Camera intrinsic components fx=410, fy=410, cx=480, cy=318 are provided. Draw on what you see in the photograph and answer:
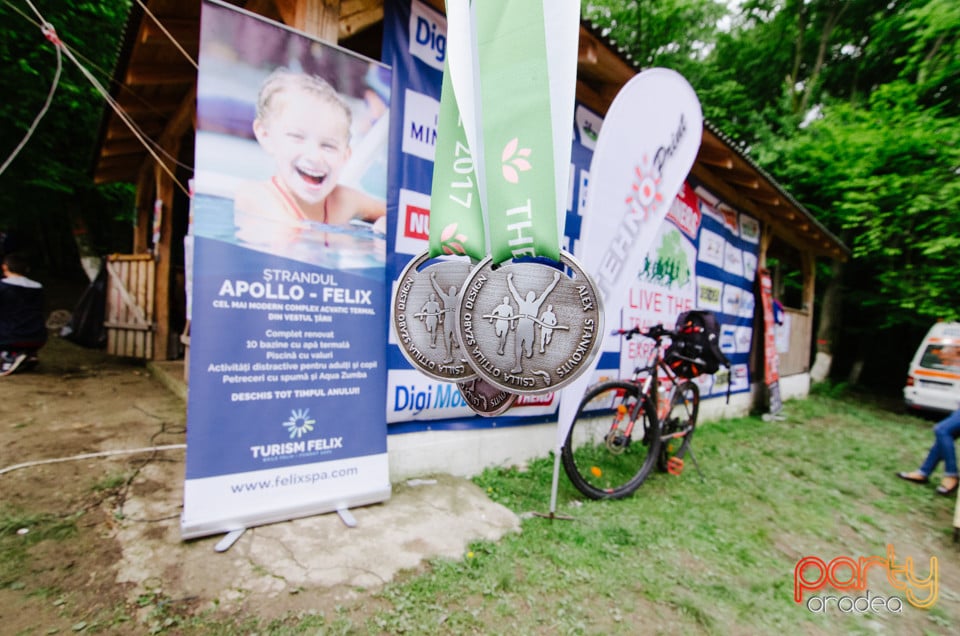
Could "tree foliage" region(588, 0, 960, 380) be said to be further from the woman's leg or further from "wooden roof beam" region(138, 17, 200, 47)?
"wooden roof beam" region(138, 17, 200, 47)

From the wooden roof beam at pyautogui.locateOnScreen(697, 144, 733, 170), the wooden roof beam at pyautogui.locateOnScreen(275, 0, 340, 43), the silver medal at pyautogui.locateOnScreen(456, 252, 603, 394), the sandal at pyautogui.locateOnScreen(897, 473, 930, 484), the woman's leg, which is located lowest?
the sandal at pyautogui.locateOnScreen(897, 473, 930, 484)

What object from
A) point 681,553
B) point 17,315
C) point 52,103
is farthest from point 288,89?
point 52,103

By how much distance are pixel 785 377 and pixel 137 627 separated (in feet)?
36.0

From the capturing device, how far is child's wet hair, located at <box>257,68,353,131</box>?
8.21 feet

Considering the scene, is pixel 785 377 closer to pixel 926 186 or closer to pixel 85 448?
pixel 926 186

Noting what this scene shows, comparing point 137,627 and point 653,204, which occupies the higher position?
point 653,204

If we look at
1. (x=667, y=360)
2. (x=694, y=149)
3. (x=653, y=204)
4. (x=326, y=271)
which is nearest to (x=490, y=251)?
(x=326, y=271)

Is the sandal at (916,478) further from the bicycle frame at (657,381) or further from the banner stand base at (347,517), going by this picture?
the banner stand base at (347,517)

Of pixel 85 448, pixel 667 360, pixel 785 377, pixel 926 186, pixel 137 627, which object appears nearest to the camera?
pixel 137 627

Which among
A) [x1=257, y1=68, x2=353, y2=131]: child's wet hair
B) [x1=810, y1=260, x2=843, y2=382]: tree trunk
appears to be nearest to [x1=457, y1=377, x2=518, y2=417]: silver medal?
[x1=257, y1=68, x2=353, y2=131]: child's wet hair

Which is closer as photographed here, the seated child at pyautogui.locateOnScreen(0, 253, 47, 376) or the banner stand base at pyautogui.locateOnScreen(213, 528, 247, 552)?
the banner stand base at pyautogui.locateOnScreen(213, 528, 247, 552)

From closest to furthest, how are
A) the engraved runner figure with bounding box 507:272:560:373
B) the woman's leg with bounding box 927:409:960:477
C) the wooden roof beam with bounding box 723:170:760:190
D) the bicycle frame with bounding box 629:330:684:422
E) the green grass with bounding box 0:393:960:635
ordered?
the engraved runner figure with bounding box 507:272:560:373 → the green grass with bounding box 0:393:960:635 → the bicycle frame with bounding box 629:330:684:422 → the woman's leg with bounding box 927:409:960:477 → the wooden roof beam with bounding box 723:170:760:190

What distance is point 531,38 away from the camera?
1.00 m

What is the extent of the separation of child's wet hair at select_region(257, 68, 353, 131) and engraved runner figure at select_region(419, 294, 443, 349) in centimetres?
224
